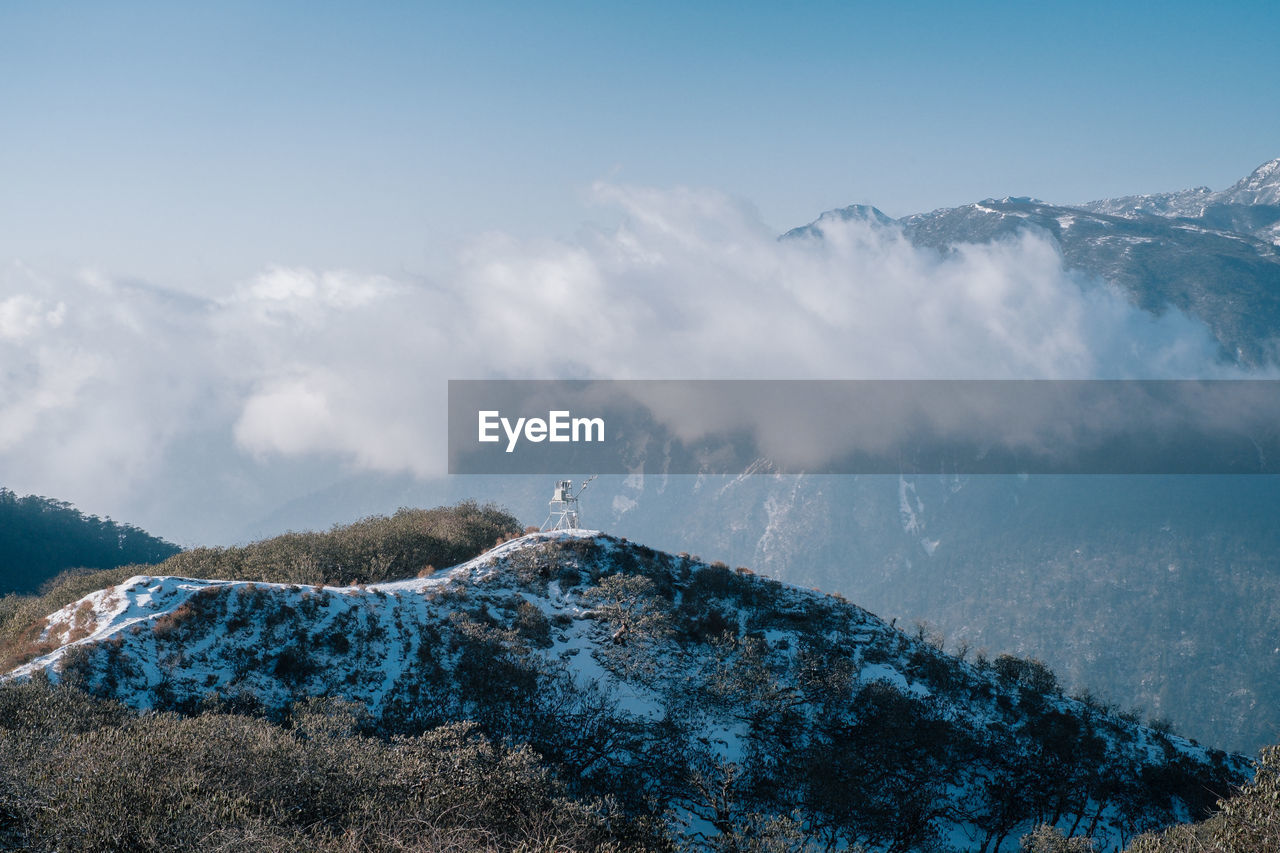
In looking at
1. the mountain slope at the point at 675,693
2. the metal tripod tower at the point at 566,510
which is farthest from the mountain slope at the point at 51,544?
the mountain slope at the point at 675,693

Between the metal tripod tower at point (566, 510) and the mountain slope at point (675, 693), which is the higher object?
the metal tripod tower at point (566, 510)

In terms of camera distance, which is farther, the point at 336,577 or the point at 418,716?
the point at 336,577

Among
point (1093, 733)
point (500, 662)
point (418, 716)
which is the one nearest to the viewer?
point (418, 716)

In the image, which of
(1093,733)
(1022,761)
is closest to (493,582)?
(1022,761)

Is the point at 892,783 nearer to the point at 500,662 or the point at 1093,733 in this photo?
the point at 1093,733

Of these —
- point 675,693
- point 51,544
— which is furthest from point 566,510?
point 51,544

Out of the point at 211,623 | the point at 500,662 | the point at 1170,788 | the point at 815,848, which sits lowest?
the point at 1170,788

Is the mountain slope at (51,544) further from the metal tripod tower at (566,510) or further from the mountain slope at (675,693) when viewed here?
the mountain slope at (675,693)

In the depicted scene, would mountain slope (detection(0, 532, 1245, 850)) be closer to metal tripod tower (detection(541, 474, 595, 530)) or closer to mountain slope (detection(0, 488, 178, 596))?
metal tripod tower (detection(541, 474, 595, 530))

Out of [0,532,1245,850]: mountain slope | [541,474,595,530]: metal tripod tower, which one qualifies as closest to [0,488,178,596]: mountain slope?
[541,474,595,530]: metal tripod tower

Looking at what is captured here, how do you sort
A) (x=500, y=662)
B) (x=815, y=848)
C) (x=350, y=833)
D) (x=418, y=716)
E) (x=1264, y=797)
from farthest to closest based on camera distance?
(x=500, y=662) → (x=418, y=716) → (x=815, y=848) → (x=1264, y=797) → (x=350, y=833)
